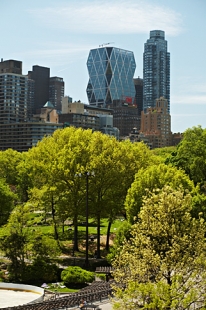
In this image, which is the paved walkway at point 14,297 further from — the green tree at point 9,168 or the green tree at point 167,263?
the green tree at point 9,168

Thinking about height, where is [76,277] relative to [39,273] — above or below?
above

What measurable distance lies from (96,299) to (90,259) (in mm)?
20909

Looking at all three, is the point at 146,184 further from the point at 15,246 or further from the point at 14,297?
the point at 14,297

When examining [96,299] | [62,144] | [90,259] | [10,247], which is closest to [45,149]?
[62,144]

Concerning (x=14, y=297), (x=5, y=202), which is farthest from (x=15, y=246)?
(x=5, y=202)

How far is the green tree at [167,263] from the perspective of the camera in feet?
92.7

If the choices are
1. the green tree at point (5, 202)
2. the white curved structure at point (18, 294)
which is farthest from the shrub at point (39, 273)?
the green tree at point (5, 202)

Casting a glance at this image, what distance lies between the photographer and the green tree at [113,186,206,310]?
28241mm

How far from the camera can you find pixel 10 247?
5591 cm

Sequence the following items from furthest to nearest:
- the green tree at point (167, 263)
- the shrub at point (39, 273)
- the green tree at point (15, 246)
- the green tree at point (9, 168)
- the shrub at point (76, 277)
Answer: the green tree at point (9, 168) < the green tree at point (15, 246) < the shrub at point (39, 273) < the shrub at point (76, 277) < the green tree at point (167, 263)

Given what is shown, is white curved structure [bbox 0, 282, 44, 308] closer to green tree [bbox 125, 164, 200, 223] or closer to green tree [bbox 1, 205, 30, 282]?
green tree [bbox 1, 205, 30, 282]

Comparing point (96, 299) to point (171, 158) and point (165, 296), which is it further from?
point (171, 158)

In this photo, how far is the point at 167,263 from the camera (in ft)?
99.9

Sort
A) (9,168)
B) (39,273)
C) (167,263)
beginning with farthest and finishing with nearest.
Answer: (9,168), (39,273), (167,263)
